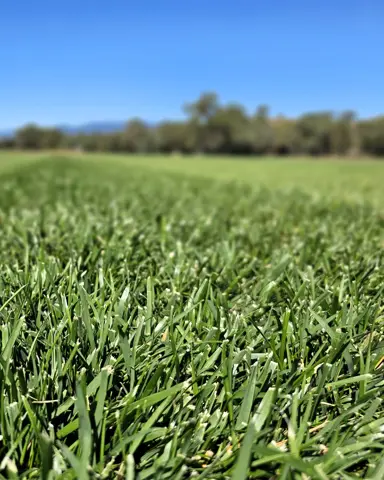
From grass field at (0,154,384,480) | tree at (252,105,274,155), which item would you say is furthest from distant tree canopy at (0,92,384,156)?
grass field at (0,154,384,480)

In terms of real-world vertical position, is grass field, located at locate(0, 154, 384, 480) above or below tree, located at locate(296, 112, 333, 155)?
below

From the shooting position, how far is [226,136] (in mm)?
91750

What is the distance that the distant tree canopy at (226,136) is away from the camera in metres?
88.9

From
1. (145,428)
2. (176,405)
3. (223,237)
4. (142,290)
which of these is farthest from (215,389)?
(223,237)

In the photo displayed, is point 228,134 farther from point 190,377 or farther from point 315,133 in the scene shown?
point 190,377

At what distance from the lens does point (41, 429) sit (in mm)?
1014

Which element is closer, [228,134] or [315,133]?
[228,134]

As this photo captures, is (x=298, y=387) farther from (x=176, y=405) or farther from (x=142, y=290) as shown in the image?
(x=142, y=290)

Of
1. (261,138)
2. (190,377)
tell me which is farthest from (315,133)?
(190,377)

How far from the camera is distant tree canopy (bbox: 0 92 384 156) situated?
8888 centimetres

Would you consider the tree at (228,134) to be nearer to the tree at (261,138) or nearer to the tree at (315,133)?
the tree at (261,138)

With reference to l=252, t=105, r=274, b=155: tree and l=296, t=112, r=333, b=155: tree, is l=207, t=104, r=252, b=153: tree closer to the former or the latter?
l=252, t=105, r=274, b=155: tree

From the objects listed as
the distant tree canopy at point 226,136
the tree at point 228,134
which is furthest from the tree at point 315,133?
the tree at point 228,134

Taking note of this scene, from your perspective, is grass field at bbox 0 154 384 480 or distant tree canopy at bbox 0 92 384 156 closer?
grass field at bbox 0 154 384 480
